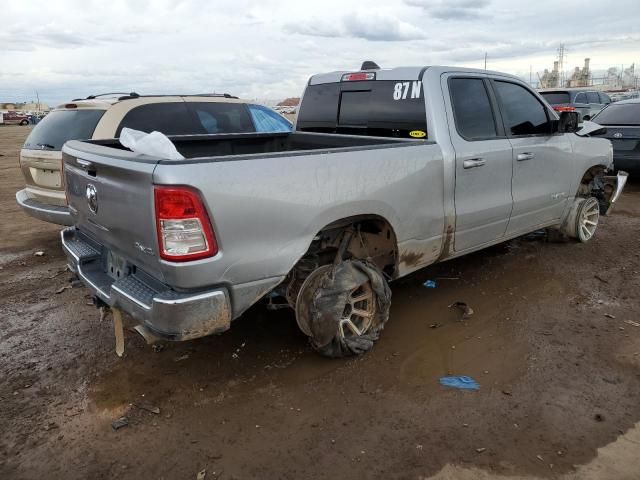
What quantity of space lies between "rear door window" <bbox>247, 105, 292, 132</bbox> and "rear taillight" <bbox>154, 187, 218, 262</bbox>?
4.31 meters

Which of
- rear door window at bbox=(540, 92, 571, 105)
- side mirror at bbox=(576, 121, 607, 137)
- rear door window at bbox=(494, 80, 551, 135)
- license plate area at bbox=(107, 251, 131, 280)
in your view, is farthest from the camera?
rear door window at bbox=(540, 92, 571, 105)

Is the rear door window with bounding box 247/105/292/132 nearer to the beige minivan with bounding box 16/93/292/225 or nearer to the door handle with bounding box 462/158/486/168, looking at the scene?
the beige minivan with bounding box 16/93/292/225

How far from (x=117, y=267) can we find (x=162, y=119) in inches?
119

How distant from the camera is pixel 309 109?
17.0 feet

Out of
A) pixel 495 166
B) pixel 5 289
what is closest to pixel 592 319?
pixel 495 166

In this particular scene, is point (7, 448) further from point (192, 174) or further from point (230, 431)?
point (192, 174)

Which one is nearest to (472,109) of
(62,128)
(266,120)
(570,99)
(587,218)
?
(587,218)

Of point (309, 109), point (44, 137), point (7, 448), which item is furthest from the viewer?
point (44, 137)

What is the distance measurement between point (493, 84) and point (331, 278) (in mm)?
2504

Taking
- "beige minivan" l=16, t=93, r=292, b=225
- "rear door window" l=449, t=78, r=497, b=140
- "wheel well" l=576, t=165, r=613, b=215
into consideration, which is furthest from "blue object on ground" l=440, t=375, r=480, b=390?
"beige minivan" l=16, t=93, r=292, b=225

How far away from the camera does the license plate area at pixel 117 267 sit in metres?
3.21

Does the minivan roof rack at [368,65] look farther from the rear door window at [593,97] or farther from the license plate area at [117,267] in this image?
the rear door window at [593,97]

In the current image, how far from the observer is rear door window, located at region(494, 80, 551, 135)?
15.4 ft

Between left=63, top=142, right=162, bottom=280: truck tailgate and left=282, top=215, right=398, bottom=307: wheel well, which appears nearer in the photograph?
left=63, top=142, right=162, bottom=280: truck tailgate
